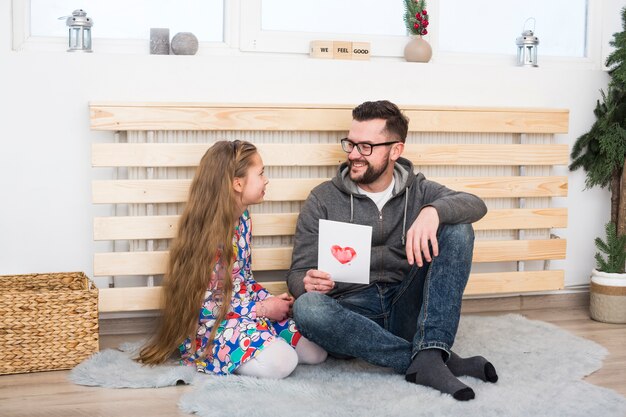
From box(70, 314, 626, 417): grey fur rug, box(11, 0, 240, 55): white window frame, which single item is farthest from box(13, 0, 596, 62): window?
box(70, 314, 626, 417): grey fur rug

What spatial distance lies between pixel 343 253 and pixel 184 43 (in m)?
0.99

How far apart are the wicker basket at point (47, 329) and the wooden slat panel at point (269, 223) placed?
0.97 ft

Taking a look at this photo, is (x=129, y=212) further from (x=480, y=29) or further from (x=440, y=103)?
(x=480, y=29)

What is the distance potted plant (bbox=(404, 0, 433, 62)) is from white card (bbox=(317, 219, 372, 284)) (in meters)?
0.99

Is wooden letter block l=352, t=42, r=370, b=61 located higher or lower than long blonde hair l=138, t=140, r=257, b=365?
higher

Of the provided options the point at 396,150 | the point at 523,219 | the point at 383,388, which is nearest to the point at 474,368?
the point at 383,388

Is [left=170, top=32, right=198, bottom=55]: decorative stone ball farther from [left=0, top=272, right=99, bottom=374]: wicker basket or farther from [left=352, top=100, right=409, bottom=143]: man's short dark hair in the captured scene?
[left=0, top=272, right=99, bottom=374]: wicker basket

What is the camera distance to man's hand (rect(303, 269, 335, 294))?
6.94ft

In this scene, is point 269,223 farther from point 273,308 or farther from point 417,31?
point 417,31

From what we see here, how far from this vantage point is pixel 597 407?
186cm

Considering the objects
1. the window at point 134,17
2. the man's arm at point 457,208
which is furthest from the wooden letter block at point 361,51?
the man's arm at point 457,208

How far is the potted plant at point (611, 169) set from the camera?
279cm

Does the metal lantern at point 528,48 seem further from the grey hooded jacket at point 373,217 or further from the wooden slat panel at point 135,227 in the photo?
the wooden slat panel at point 135,227

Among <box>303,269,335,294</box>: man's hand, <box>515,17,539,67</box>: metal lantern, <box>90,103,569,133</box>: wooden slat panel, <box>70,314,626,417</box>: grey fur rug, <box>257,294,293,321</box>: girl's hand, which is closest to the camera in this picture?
<box>70,314,626,417</box>: grey fur rug
